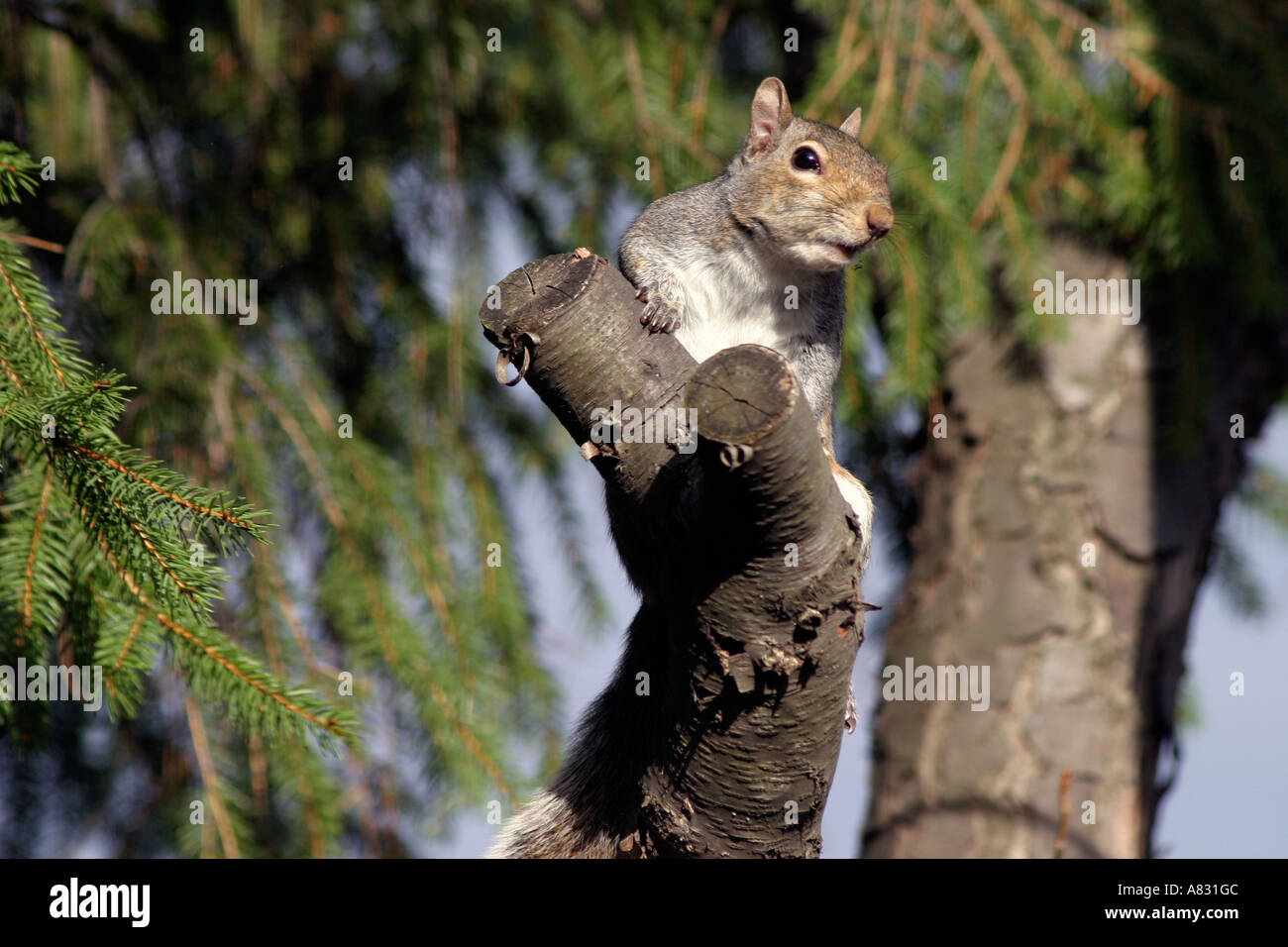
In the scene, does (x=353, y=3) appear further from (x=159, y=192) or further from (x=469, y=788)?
(x=469, y=788)

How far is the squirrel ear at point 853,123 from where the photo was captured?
242cm

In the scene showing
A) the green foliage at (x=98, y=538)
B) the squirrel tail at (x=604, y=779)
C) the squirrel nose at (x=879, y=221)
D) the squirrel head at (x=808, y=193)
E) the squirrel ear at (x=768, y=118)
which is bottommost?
the squirrel tail at (x=604, y=779)

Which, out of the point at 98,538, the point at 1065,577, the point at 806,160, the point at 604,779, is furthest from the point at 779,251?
the point at 98,538

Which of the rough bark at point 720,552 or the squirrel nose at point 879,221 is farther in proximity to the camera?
the squirrel nose at point 879,221

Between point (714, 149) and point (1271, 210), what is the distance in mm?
1202

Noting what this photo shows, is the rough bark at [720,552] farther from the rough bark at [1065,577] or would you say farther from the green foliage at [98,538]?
the rough bark at [1065,577]

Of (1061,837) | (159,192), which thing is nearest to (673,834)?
(1061,837)

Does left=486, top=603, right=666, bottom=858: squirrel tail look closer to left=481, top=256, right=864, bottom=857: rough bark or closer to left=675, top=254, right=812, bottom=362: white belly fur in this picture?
left=481, top=256, right=864, bottom=857: rough bark

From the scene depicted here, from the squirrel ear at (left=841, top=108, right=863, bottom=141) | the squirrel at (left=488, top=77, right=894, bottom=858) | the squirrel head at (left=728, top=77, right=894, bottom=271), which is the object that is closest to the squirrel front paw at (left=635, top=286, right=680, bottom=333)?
the squirrel at (left=488, top=77, right=894, bottom=858)

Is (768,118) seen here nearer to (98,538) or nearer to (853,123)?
(853,123)

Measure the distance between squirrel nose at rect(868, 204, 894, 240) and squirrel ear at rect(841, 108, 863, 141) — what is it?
1.25 feet

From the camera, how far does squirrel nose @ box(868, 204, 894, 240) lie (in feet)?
6.82

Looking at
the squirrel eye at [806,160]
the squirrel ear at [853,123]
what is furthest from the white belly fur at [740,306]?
the squirrel ear at [853,123]

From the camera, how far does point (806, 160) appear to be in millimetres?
2236
